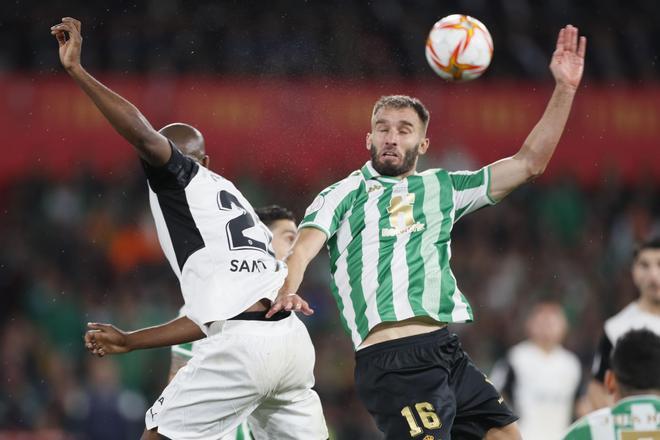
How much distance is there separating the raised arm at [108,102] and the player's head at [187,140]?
1.96ft

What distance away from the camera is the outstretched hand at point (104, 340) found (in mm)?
4969

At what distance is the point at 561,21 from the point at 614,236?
11.2 ft

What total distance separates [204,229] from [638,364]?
6.50 feet

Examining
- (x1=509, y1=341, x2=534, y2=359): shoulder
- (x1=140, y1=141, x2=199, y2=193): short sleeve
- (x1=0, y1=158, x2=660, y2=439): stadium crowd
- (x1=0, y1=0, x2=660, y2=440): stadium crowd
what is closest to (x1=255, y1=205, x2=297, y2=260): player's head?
(x1=140, y1=141, x2=199, y2=193): short sleeve

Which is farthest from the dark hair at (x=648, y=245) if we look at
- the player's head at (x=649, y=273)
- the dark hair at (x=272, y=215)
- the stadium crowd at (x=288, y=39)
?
the stadium crowd at (x=288, y=39)

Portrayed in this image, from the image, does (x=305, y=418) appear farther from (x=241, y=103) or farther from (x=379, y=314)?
(x=241, y=103)

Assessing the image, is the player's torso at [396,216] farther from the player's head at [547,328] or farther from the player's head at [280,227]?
the player's head at [547,328]

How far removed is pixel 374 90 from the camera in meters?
13.4

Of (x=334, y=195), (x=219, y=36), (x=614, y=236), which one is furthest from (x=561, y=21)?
(x=334, y=195)

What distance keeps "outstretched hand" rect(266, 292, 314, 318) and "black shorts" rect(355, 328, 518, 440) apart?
1.81ft

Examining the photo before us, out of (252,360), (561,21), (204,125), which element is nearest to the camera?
(252,360)

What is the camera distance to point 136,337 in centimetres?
507

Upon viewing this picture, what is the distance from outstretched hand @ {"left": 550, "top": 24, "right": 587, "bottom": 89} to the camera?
5391 millimetres

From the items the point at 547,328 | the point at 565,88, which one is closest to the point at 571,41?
the point at 565,88
